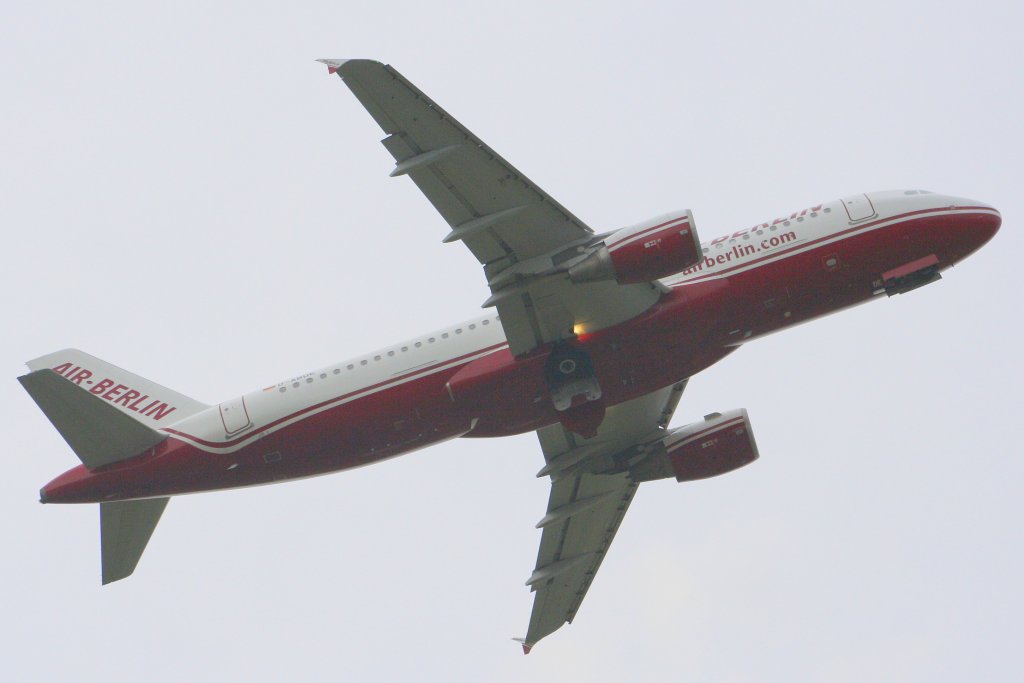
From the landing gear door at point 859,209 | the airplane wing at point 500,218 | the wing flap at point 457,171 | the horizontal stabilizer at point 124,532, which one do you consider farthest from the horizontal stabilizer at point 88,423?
the landing gear door at point 859,209

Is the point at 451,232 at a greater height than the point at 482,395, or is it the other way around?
the point at 451,232

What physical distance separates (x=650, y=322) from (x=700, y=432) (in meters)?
7.23

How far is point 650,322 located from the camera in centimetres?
3819

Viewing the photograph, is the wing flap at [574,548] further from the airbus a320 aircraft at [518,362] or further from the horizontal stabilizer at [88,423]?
the horizontal stabilizer at [88,423]

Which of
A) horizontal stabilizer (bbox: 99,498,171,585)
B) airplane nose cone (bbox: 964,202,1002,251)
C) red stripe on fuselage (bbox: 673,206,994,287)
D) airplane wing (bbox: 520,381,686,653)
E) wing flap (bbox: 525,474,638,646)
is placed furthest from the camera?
wing flap (bbox: 525,474,638,646)

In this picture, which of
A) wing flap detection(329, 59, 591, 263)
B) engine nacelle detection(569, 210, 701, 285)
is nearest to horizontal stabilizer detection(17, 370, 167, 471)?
wing flap detection(329, 59, 591, 263)

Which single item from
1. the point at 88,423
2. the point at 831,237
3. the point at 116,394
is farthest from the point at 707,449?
the point at 88,423

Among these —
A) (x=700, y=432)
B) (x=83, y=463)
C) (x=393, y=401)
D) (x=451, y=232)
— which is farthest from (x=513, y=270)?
(x=83, y=463)

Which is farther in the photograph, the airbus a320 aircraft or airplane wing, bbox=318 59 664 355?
the airbus a320 aircraft

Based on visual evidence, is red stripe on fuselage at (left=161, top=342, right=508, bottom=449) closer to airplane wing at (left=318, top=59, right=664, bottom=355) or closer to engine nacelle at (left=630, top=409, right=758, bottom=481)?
airplane wing at (left=318, top=59, right=664, bottom=355)

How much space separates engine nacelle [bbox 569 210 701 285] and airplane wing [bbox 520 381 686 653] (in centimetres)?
773

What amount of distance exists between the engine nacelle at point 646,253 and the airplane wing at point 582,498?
304 inches

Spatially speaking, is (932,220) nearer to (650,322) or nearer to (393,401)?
(650,322)

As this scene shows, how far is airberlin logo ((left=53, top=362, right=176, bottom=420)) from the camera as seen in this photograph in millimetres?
40281
